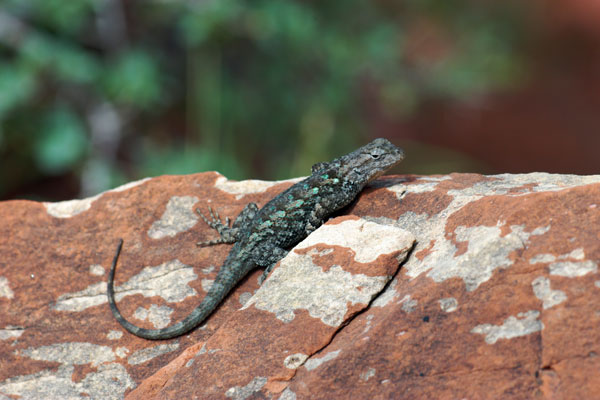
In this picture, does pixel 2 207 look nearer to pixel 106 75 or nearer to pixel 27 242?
pixel 27 242

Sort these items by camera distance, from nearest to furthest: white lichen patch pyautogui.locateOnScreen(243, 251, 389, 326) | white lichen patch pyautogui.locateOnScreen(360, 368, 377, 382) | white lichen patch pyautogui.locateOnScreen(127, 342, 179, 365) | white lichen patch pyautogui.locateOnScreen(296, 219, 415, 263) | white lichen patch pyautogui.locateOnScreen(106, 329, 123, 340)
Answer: white lichen patch pyautogui.locateOnScreen(360, 368, 377, 382)
white lichen patch pyautogui.locateOnScreen(243, 251, 389, 326)
white lichen patch pyautogui.locateOnScreen(296, 219, 415, 263)
white lichen patch pyautogui.locateOnScreen(127, 342, 179, 365)
white lichen patch pyautogui.locateOnScreen(106, 329, 123, 340)

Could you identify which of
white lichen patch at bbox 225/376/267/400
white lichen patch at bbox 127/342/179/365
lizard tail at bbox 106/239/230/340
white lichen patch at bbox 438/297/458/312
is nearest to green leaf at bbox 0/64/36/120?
lizard tail at bbox 106/239/230/340

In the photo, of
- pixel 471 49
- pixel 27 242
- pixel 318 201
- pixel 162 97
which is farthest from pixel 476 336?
pixel 471 49

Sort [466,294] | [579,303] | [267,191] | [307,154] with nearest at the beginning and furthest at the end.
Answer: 1. [579,303]
2. [466,294]
3. [267,191]
4. [307,154]

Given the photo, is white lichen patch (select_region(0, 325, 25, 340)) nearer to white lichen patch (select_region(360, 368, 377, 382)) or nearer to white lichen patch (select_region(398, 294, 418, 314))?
white lichen patch (select_region(360, 368, 377, 382))

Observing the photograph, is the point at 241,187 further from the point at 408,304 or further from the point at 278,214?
the point at 408,304

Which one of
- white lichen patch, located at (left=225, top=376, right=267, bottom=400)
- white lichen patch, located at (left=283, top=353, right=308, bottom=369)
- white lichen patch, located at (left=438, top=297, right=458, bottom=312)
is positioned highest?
white lichen patch, located at (left=438, top=297, right=458, bottom=312)
